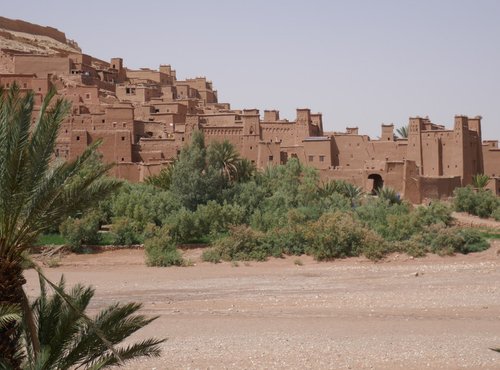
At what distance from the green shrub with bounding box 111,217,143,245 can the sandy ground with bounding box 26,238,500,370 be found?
27.5 inches

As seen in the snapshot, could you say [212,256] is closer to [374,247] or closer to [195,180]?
[195,180]

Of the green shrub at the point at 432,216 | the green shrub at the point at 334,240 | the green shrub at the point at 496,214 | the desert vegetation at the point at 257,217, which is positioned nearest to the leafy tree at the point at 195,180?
the desert vegetation at the point at 257,217

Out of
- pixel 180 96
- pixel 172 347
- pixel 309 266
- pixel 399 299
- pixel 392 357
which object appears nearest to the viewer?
pixel 392 357

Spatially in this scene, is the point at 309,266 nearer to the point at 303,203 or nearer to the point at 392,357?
the point at 303,203

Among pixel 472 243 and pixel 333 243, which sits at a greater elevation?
pixel 333 243

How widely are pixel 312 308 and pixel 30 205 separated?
1049 centimetres

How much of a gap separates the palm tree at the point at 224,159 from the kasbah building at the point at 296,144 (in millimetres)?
4953

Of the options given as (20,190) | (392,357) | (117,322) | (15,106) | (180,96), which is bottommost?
(392,357)

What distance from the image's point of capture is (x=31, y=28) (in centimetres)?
5356

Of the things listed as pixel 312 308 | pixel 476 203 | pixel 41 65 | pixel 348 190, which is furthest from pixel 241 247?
pixel 41 65

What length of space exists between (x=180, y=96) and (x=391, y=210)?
75.8 ft

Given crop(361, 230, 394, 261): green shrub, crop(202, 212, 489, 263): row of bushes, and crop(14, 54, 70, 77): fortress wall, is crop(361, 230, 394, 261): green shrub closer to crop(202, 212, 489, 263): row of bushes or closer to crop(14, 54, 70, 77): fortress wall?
crop(202, 212, 489, 263): row of bushes

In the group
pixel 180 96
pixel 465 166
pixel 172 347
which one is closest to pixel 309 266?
pixel 172 347

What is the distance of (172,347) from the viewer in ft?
41.1
